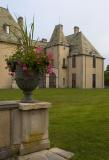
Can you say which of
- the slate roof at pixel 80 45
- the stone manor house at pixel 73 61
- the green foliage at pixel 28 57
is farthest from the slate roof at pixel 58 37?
the green foliage at pixel 28 57

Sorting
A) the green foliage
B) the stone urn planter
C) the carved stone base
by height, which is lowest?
the carved stone base

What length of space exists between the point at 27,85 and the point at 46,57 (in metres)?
0.69

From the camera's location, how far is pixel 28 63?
20.6 ft

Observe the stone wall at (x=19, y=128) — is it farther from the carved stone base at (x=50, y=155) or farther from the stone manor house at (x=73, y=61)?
the stone manor house at (x=73, y=61)

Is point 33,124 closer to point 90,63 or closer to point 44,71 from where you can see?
point 44,71

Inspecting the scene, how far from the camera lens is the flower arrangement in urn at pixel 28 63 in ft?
20.7

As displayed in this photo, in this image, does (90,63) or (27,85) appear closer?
(27,85)

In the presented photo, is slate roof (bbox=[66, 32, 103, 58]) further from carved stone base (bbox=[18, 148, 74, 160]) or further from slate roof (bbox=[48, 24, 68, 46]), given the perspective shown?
carved stone base (bbox=[18, 148, 74, 160])

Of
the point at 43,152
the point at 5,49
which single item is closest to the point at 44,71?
the point at 43,152

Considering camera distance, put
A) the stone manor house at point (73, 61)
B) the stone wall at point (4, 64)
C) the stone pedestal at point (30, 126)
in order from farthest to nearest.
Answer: the stone manor house at point (73, 61) < the stone wall at point (4, 64) < the stone pedestal at point (30, 126)

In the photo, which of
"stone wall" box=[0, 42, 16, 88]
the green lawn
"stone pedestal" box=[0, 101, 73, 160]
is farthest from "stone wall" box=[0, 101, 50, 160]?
"stone wall" box=[0, 42, 16, 88]

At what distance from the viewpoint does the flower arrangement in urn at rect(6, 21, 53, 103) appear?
20.7ft

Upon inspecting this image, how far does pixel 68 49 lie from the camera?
53.4 m

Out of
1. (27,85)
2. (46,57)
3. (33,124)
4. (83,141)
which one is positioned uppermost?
(46,57)
